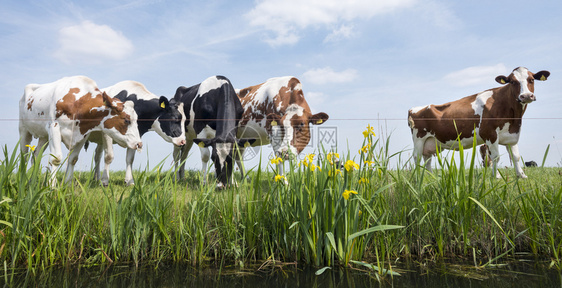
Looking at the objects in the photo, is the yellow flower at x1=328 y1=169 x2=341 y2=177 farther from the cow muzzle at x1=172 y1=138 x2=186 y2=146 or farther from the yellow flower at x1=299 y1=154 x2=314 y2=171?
the cow muzzle at x1=172 y1=138 x2=186 y2=146

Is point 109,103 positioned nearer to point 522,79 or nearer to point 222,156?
point 222,156

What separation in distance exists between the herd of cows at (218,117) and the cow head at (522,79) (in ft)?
0.06

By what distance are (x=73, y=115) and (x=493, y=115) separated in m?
8.23

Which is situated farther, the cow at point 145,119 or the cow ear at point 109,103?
the cow at point 145,119

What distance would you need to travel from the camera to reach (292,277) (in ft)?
8.70

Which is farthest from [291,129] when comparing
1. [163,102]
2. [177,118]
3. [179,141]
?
[163,102]

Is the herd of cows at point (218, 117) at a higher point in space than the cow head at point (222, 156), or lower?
higher

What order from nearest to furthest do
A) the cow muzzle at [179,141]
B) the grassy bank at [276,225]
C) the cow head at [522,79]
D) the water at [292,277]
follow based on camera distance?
the water at [292,277], the grassy bank at [276,225], the cow head at [522,79], the cow muzzle at [179,141]

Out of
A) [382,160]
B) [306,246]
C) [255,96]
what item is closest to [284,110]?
[255,96]

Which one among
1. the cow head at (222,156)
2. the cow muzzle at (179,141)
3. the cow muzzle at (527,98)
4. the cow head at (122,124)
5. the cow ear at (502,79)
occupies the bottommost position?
the cow head at (222,156)

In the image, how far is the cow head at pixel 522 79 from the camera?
745 cm

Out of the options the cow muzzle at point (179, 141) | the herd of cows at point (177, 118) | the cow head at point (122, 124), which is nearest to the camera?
the herd of cows at point (177, 118)

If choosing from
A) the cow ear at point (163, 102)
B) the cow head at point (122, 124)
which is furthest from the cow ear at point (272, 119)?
the cow head at point (122, 124)

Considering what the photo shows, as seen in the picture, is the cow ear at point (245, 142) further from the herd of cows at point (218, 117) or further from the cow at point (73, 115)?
the cow at point (73, 115)
